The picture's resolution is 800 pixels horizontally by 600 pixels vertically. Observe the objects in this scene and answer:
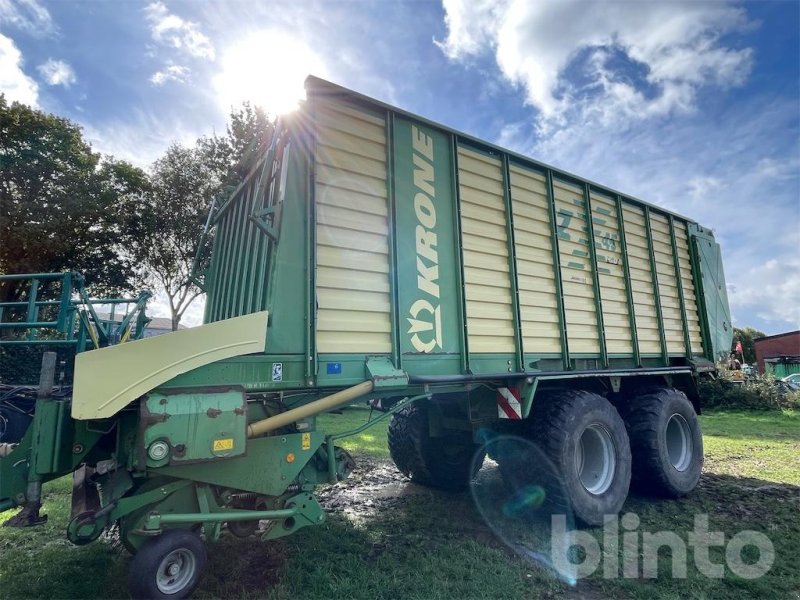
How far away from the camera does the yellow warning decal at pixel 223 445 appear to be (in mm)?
2781

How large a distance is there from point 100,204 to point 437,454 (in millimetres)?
13889

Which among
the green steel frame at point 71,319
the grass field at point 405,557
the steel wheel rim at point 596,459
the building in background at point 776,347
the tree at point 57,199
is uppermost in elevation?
the tree at point 57,199

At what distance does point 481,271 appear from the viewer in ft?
13.9

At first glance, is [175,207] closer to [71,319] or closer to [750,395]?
[71,319]

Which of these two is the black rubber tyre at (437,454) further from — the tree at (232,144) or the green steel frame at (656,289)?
the tree at (232,144)

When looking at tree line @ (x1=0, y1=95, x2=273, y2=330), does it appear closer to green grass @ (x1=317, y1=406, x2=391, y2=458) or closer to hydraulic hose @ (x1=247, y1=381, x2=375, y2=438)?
green grass @ (x1=317, y1=406, x2=391, y2=458)

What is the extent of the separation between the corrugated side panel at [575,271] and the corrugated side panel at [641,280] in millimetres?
863

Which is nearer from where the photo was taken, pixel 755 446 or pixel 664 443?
pixel 664 443

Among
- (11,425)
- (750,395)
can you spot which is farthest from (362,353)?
(750,395)

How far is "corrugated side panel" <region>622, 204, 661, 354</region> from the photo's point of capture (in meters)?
5.72

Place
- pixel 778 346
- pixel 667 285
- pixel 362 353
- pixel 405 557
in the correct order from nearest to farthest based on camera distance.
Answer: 1. pixel 362 353
2. pixel 405 557
3. pixel 667 285
4. pixel 778 346

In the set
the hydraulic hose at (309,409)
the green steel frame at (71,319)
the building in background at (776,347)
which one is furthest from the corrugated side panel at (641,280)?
the building in background at (776,347)

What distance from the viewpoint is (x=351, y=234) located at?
3523 millimetres

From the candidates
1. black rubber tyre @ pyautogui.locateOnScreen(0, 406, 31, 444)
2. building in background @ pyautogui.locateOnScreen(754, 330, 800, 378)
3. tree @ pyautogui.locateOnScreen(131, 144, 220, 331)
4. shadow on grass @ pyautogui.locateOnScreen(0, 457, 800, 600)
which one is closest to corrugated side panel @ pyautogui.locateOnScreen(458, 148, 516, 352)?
shadow on grass @ pyautogui.locateOnScreen(0, 457, 800, 600)
